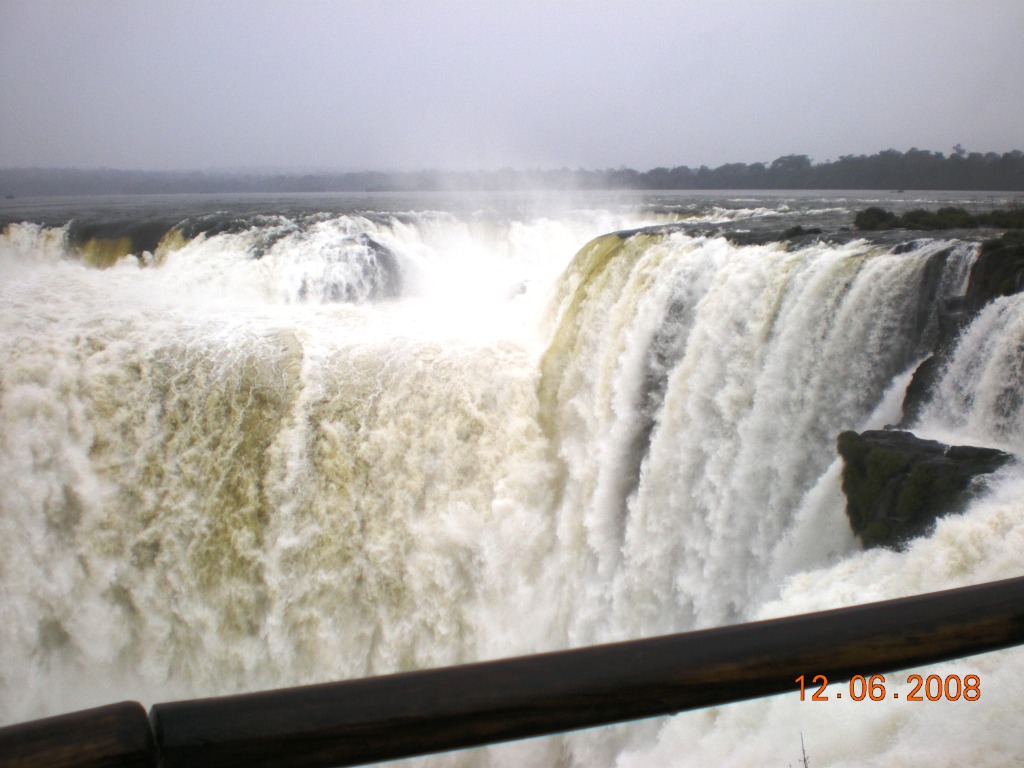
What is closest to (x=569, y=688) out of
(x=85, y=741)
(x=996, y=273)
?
(x=85, y=741)

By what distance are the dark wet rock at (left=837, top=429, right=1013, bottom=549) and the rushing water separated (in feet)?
0.88

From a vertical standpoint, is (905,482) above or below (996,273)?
below

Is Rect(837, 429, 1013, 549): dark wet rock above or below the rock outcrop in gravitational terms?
below

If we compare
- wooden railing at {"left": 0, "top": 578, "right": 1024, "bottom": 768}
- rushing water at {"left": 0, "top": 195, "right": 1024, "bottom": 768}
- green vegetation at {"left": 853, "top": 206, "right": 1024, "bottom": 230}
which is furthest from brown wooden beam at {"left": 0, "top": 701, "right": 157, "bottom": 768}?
green vegetation at {"left": 853, "top": 206, "right": 1024, "bottom": 230}

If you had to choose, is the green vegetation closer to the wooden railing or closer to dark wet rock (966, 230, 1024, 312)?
dark wet rock (966, 230, 1024, 312)

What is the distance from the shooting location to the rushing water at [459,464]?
6629mm

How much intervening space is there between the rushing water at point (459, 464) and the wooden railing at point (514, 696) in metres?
4.66

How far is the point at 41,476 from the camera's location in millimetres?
8562

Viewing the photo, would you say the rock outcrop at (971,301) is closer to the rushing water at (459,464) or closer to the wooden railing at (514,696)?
the rushing water at (459,464)

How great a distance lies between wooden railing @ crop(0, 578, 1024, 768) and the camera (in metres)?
0.81

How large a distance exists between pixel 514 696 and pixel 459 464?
27.8 feet

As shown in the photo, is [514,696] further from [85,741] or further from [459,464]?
[459,464]

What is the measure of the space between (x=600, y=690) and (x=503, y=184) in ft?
141

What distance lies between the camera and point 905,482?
5012mm
